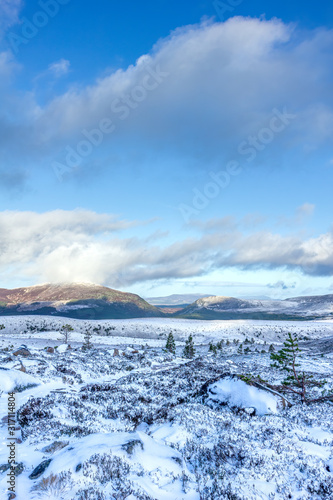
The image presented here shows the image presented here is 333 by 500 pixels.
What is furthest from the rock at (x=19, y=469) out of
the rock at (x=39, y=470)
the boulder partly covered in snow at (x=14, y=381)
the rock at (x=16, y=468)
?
the boulder partly covered in snow at (x=14, y=381)

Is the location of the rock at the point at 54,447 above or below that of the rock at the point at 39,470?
below

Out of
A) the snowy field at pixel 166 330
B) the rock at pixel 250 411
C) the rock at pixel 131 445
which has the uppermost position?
the rock at pixel 131 445

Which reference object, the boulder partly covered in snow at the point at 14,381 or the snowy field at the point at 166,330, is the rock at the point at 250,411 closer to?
the boulder partly covered in snow at the point at 14,381

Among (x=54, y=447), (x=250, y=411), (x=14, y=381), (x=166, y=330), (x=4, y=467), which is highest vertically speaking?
(x=4, y=467)

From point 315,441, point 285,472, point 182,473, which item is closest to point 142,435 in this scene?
point 182,473

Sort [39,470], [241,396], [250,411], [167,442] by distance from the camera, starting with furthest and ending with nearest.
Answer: [241,396], [250,411], [167,442], [39,470]

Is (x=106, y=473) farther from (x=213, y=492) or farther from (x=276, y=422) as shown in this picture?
(x=276, y=422)

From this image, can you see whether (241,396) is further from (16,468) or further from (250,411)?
(16,468)

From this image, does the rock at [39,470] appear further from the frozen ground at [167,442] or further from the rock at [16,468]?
the rock at [16,468]

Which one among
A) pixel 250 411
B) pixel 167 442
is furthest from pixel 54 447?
pixel 250 411

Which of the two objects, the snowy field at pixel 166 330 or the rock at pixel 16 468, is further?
the snowy field at pixel 166 330

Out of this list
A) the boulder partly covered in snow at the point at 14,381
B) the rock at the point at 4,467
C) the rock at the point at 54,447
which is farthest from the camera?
the boulder partly covered in snow at the point at 14,381

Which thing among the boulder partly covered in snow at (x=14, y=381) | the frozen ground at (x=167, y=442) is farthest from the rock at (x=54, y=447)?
the boulder partly covered in snow at (x=14, y=381)

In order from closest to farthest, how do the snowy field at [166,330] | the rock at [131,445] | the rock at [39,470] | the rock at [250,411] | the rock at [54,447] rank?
the rock at [39,470], the rock at [131,445], the rock at [54,447], the rock at [250,411], the snowy field at [166,330]
